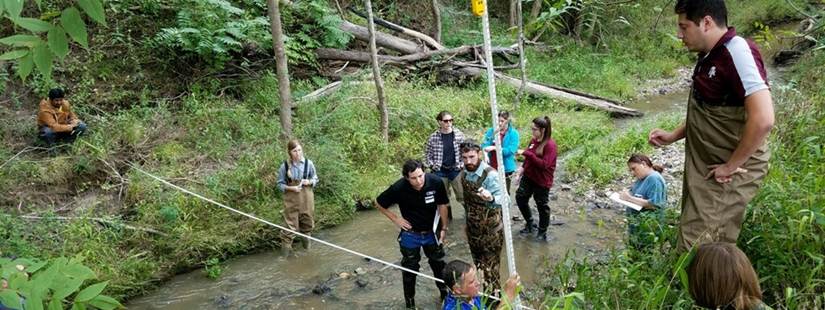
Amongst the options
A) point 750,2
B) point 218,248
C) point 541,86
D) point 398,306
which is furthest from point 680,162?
point 750,2

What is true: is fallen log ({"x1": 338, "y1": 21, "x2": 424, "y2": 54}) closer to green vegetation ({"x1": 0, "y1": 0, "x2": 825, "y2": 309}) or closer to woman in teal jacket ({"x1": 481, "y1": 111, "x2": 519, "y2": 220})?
Result: green vegetation ({"x1": 0, "y1": 0, "x2": 825, "y2": 309})

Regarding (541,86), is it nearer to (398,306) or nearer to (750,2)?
(398,306)

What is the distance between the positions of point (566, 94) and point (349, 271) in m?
9.34

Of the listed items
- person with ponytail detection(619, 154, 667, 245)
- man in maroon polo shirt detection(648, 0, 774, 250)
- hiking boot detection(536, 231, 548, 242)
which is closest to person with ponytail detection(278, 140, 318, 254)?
hiking boot detection(536, 231, 548, 242)

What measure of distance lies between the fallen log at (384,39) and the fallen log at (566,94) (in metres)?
1.40

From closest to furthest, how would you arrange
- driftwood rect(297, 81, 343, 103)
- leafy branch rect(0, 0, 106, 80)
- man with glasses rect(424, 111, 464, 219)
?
leafy branch rect(0, 0, 106, 80) < man with glasses rect(424, 111, 464, 219) < driftwood rect(297, 81, 343, 103)

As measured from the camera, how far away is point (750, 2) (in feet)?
72.3

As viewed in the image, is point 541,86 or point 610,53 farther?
point 610,53

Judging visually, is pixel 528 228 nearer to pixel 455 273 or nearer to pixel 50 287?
pixel 455 273

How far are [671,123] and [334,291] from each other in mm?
8201

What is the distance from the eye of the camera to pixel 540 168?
22.5 feet

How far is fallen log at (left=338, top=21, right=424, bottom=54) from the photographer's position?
559 inches

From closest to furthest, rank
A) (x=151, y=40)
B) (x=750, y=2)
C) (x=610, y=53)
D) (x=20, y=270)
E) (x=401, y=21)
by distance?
(x=20, y=270) < (x=151, y=40) < (x=401, y=21) < (x=610, y=53) < (x=750, y=2)

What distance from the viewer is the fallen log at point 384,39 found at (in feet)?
46.6
